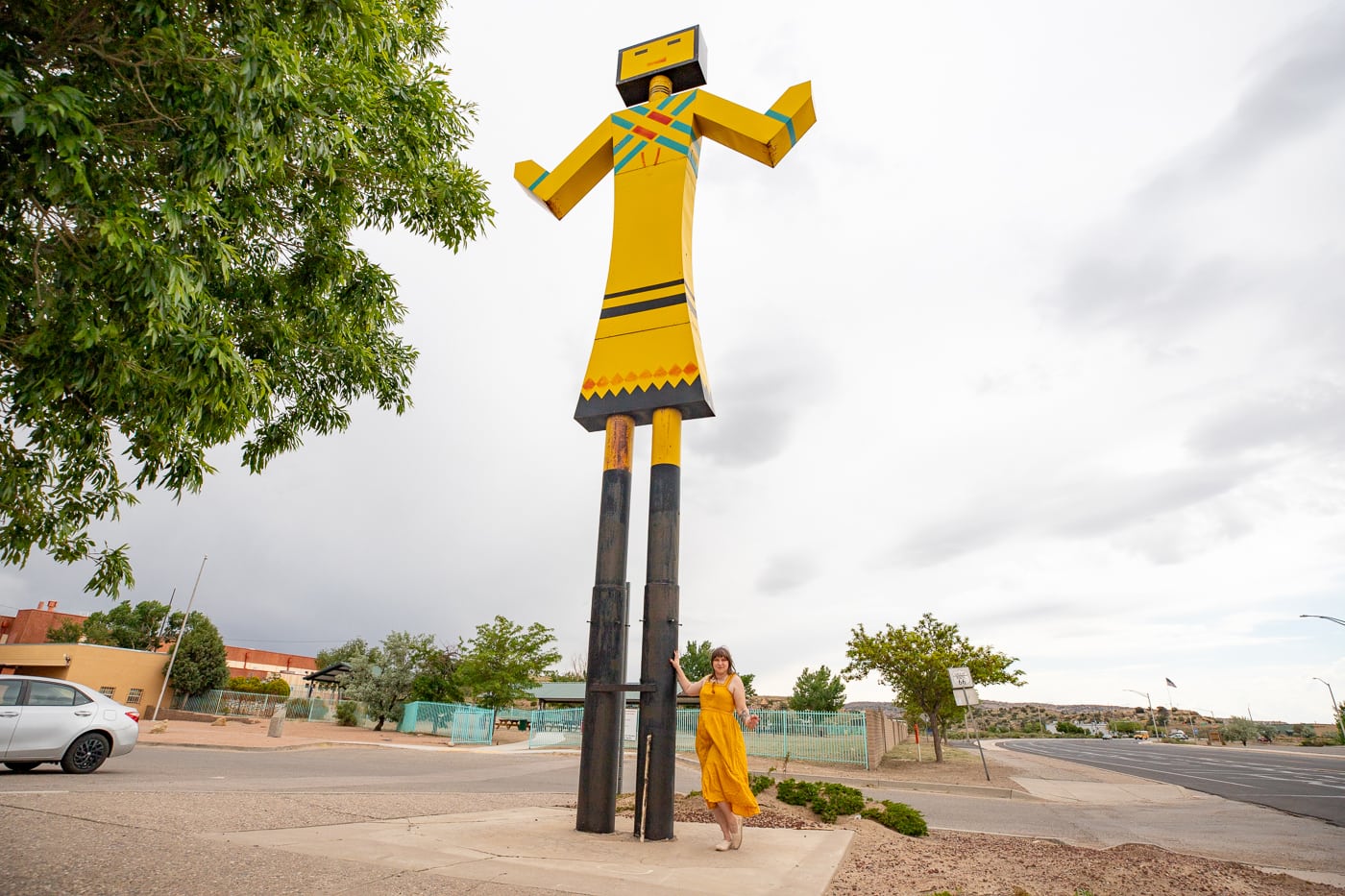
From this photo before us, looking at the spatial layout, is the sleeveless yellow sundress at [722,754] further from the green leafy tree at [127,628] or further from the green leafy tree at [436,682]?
the green leafy tree at [127,628]

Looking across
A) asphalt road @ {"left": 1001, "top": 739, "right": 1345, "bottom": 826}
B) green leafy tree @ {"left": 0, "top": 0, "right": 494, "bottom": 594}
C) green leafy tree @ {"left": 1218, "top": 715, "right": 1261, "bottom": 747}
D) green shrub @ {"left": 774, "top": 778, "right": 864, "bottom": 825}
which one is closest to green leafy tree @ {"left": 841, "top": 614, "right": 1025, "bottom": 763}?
asphalt road @ {"left": 1001, "top": 739, "right": 1345, "bottom": 826}

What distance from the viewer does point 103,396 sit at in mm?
3936

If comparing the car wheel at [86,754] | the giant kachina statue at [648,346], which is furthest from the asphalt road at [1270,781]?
the car wheel at [86,754]

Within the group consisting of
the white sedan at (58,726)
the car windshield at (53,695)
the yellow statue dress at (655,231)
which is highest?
the yellow statue dress at (655,231)

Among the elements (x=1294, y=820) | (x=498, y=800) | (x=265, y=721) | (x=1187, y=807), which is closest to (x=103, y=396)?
(x=498, y=800)

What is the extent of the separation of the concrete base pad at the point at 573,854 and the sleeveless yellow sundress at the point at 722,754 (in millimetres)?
367

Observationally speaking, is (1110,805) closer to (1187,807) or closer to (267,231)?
(1187,807)

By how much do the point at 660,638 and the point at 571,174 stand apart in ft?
17.7

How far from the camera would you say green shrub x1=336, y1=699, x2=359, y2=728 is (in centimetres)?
3356

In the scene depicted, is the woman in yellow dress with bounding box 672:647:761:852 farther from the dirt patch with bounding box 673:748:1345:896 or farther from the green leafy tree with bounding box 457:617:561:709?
the green leafy tree with bounding box 457:617:561:709

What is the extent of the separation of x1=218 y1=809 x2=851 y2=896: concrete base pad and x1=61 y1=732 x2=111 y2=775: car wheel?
6615 millimetres

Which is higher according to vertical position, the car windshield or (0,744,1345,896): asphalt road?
the car windshield

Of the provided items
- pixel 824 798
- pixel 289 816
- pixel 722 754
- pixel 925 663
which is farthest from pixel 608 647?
pixel 925 663

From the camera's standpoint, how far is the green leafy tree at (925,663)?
21516mm
